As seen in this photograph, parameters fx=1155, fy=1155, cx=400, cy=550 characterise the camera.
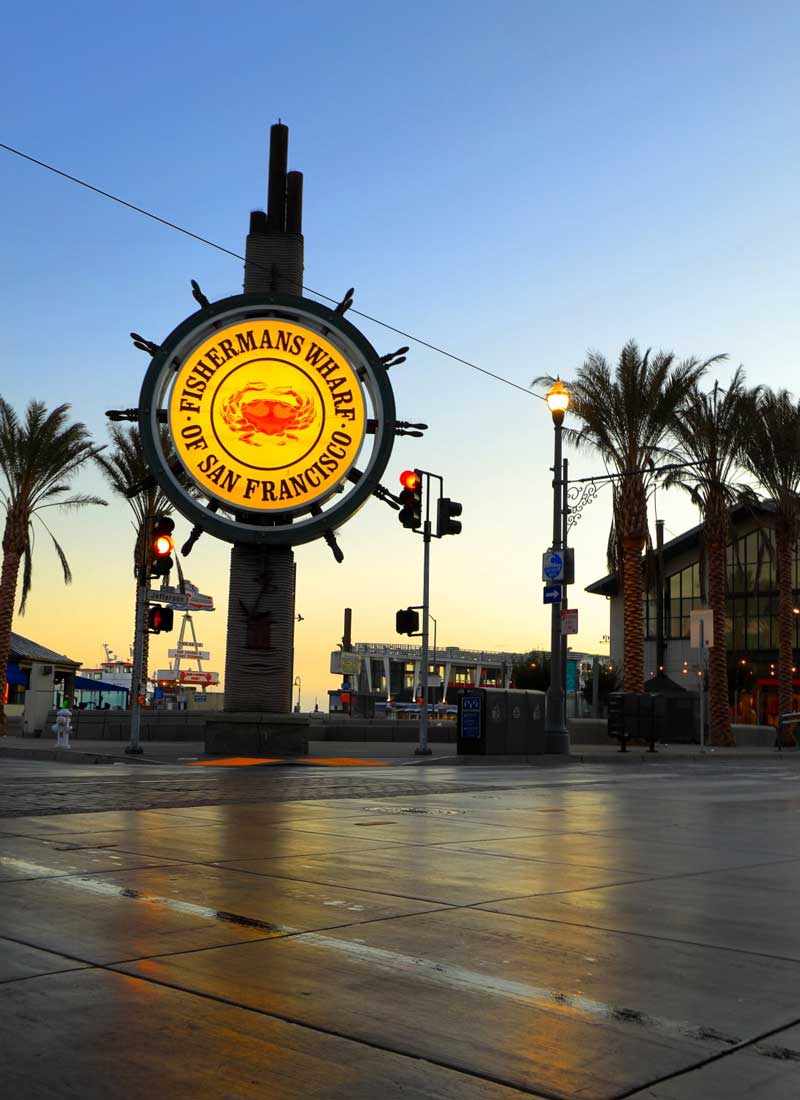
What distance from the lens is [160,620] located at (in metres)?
22.8

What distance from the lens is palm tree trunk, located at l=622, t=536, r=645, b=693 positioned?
3916 centimetres

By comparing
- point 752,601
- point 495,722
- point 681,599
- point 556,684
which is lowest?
point 495,722

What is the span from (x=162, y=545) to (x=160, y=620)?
1.64 metres

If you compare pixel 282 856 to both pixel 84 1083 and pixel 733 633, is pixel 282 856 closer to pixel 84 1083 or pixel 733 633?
pixel 84 1083

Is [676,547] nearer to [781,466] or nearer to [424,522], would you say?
[781,466]

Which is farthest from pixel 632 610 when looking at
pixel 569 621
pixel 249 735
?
pixel 249 735

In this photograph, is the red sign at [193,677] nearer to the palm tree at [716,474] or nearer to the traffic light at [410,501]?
the palm tree at [716,474]

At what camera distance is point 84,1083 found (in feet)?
11.6

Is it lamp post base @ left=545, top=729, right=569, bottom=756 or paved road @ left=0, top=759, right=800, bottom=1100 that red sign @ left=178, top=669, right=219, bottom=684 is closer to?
lamp post base @ left=545, top=729, right=569, bottom=756

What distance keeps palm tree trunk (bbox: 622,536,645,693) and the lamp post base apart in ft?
34.7

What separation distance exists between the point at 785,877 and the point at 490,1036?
4.87 meters

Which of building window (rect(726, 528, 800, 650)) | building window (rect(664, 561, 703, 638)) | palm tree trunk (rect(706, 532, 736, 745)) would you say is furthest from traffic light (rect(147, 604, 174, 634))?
building window (rect(664, 561, 703, 638))

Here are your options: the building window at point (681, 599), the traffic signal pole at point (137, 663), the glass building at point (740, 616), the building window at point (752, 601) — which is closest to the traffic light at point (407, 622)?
the traffic signal pole at point (137, 663)

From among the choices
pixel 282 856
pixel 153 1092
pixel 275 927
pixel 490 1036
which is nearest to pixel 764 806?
pixel 282 856
